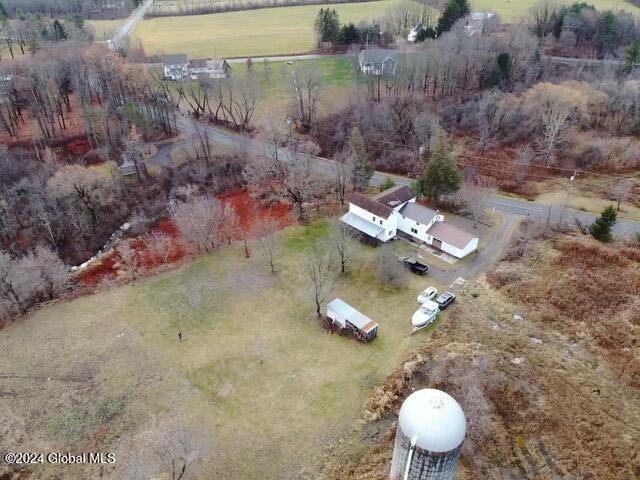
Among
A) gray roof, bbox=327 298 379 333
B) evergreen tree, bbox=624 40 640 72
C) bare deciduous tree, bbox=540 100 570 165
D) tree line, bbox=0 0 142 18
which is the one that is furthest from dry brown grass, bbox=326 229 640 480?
tree line, bbox=0 0 142 18

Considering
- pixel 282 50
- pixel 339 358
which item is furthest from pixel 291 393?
pixel 282 50

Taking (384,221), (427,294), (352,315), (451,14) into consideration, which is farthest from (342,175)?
(451,14)

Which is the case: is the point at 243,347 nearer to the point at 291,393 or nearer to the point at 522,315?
the point at 291,393

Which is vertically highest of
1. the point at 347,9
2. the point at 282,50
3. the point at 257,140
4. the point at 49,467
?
the point at 347,9

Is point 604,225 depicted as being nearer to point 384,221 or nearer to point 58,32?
point 384,221

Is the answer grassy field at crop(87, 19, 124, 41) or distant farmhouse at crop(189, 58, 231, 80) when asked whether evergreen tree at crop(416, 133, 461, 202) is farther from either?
grassy field at crop(87, 19, 124, 41)
